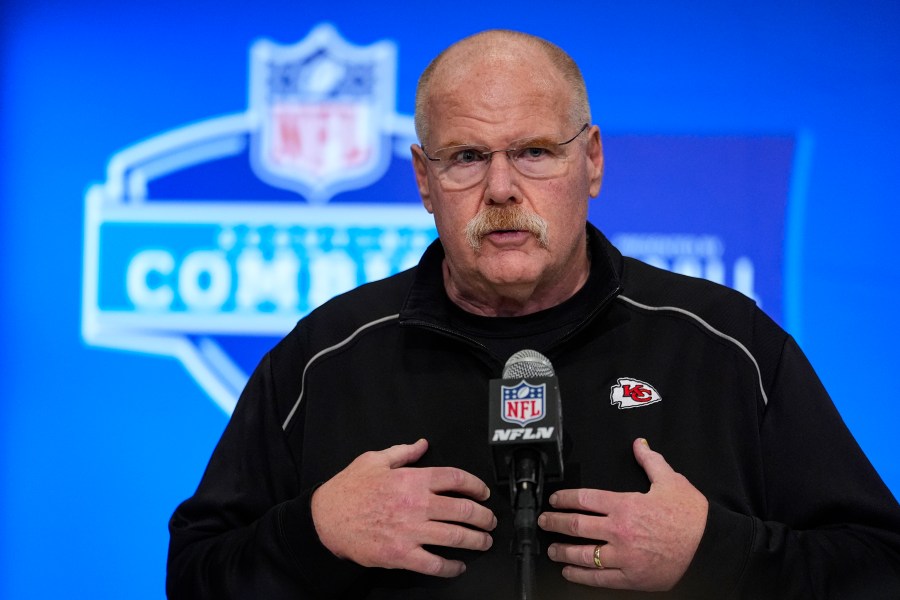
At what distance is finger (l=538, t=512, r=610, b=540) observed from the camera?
63.4 inches

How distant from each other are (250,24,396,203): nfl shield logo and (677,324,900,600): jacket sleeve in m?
1.65

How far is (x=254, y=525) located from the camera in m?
1.91

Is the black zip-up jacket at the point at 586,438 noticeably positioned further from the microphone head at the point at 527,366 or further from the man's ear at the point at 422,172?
the microphone head at the point at 527,366

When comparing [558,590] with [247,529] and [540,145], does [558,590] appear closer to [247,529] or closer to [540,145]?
[247,529]

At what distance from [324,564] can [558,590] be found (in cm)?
39

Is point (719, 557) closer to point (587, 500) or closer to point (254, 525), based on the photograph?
point (587, 500)

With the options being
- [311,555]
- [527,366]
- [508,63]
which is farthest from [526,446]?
[508,63]

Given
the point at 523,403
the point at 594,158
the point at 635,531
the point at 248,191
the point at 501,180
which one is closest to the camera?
the point at 523,403

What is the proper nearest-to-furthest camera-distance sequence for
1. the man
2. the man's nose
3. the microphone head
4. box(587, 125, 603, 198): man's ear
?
the microphone head
the man
the man's nose
box(587, 125, 603, 198): man's ear

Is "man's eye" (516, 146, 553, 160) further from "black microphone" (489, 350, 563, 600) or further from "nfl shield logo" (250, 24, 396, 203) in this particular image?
"nfl shield logo" (250, 24, 396, 203)

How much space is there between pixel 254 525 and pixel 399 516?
37cm

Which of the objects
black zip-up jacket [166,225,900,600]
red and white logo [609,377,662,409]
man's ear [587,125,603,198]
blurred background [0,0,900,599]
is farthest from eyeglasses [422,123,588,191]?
blurred background [0,0,900,599]

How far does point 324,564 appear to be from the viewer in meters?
1.78

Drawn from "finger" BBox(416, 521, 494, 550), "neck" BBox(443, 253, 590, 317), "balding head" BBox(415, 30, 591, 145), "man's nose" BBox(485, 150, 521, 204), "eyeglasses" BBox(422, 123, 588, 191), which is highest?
"balding head" BBox(415, 30, 591, 145)
